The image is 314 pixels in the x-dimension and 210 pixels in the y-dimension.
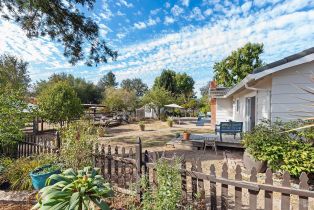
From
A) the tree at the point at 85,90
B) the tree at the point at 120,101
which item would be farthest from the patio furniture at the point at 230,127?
the tree at the point at 85,90

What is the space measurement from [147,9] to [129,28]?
1.27 metres

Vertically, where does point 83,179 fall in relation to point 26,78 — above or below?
below

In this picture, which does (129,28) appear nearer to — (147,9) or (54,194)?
(147,9)

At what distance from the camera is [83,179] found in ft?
9.34

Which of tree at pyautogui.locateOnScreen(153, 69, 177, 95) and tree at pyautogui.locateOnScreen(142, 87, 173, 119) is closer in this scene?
tree at pyautogui.locateOnScreen(142, 87, 173, 119)

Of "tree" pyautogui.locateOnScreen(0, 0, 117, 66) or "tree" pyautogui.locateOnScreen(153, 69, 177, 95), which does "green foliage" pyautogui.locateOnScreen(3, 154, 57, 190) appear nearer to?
"tree" pyautogui.locateOnScreen(0, 0, 117, 66)

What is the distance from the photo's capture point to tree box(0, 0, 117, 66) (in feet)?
22.9

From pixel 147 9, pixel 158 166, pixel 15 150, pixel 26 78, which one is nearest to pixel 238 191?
pixel 158 166

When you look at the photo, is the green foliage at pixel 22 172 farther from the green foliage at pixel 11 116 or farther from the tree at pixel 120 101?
the tree at pixel 120 101

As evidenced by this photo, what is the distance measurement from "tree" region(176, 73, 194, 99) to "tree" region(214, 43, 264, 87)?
15.6 m

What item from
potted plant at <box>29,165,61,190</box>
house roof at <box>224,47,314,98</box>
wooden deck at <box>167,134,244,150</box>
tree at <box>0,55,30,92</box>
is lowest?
wooden deck at <box>167,134,244,150</box>

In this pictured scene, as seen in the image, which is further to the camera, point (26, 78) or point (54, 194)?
point (26, 78)

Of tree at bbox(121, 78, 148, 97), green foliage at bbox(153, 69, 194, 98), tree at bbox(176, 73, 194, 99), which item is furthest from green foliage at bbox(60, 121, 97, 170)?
tree at bbox(121, 78, 148, 97)

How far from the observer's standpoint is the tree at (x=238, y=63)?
33.6m
